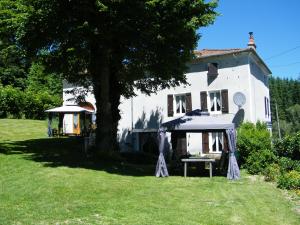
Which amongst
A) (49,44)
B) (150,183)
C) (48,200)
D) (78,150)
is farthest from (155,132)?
(48,200)

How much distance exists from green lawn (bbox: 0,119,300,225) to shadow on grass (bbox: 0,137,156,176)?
6cm

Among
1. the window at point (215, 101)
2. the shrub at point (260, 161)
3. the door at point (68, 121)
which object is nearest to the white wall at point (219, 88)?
the window at point (215, 101)

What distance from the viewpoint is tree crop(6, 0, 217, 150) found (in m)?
16.0

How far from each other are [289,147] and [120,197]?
9.94 meters

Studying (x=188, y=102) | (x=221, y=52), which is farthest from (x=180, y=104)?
(x=221, y=52)

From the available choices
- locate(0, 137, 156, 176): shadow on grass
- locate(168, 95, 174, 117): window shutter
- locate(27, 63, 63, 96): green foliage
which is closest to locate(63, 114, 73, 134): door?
locate(168, 95, 174, 117): window shutter

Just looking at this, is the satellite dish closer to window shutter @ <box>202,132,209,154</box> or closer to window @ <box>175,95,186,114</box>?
window shutter @ <box>202,132,209,154</box>

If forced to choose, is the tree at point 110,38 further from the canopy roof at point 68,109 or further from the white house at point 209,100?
the canopy roof at point 68,109

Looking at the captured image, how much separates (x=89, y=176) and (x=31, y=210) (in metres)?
5.26

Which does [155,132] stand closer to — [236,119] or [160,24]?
[236,119]

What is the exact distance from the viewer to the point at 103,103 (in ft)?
65.2

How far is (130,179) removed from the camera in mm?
15023

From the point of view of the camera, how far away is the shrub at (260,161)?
1817 cm

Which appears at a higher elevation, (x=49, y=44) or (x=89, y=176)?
(x=49, y=44)
